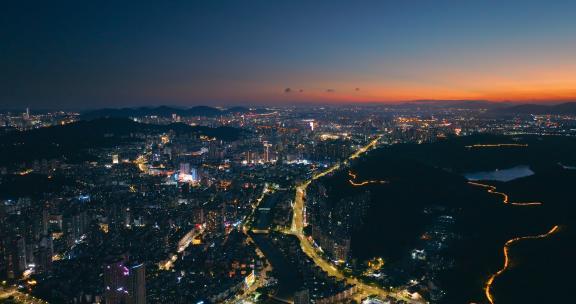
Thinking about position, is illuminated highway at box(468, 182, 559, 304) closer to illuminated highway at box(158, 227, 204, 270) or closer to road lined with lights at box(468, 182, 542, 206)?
road lined with lights at box(468, 182, 542, 206)

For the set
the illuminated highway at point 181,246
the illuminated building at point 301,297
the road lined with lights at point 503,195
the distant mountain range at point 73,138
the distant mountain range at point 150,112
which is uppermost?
the distant mountain range at point 150,112

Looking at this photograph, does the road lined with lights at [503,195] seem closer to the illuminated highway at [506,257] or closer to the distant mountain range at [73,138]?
the illuminated highway at [506,257]

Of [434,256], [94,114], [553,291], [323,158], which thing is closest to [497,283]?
[553,291]

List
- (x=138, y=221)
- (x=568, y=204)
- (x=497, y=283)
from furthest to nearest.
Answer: (x=138, y=221) < (x=568, y=204) < (x=497, y=283)

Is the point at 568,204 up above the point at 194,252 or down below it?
above

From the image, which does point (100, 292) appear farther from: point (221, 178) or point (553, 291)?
point (221, 178)

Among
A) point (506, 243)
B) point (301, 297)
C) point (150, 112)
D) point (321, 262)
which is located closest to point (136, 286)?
point (301, 297)

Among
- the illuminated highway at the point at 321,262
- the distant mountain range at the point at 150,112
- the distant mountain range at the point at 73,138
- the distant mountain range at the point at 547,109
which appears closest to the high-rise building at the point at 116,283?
the illuminated highway at the point at 321,262

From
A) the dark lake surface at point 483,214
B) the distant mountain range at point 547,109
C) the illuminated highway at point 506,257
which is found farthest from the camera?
the distant mountain range at point 547,109
